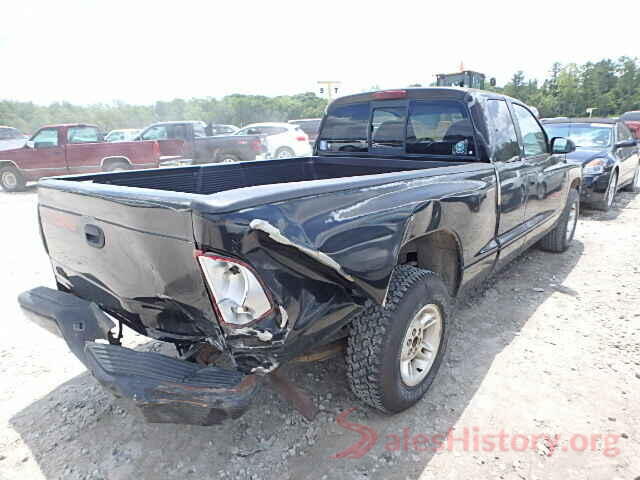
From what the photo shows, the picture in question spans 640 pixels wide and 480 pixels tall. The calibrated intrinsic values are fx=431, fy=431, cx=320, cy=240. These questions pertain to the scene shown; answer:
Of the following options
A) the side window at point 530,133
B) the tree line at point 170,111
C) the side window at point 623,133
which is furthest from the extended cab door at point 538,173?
the tree line at point 170,111

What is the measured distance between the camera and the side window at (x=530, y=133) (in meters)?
3.92

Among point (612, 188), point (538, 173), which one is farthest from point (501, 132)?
point (612, 188)

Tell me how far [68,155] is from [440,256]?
11.8 m

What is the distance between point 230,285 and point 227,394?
1.42 feet

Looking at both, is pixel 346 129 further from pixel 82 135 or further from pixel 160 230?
pixel 82 135

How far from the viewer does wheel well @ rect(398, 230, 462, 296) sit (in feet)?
9.16

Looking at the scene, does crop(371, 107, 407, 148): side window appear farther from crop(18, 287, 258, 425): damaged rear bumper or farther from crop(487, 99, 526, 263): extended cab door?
crop(18, 287, 258, 425): damaged rear bumper

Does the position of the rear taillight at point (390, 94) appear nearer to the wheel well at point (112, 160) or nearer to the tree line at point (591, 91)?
the wheel well at point (112, 160)

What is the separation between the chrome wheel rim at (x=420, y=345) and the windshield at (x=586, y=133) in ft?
22.5

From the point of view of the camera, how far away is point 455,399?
267cm

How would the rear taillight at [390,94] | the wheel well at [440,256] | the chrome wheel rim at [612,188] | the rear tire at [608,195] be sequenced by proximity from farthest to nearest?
the chrome wheel rim at [612,188]
the rear tire at [608,195]
the rear taillight at [390,94]
the wheel well at [440,256]

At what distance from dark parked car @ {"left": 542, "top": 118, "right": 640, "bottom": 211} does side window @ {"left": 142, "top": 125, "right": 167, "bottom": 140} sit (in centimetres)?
1031

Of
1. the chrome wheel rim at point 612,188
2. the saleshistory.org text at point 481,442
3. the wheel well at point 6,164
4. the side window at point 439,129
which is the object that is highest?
the side window at point 439,129

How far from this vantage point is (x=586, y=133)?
323 inches
